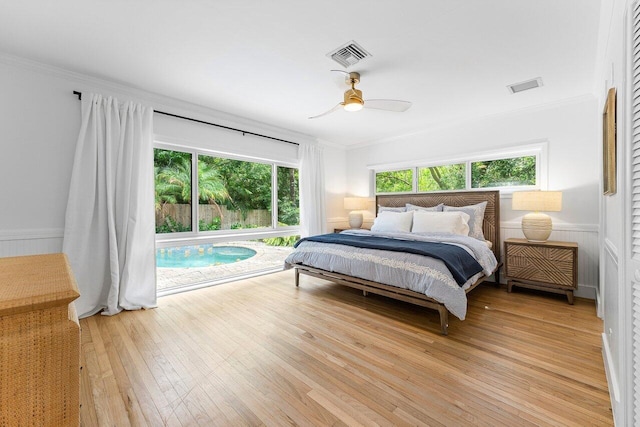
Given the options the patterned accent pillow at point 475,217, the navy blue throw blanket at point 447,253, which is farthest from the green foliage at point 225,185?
the patterned accent pillow at point 475,217

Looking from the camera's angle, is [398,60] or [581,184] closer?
[398,60]

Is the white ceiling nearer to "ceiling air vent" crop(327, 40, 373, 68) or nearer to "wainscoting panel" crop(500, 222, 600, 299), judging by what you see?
"ceiling air vent" crop(327, 40, 373, 68)

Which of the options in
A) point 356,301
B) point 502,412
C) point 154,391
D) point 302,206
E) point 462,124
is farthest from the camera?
point 302,206

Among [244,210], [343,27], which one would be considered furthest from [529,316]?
[244,210]

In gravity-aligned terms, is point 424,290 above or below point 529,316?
above

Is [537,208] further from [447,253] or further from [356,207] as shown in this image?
[356,207]

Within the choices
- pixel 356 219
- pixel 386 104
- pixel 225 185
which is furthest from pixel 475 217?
pixel 225 185

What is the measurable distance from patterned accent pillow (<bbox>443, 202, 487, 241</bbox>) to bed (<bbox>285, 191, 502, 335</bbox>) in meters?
0.01

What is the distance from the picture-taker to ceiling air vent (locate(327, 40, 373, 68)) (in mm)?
2293

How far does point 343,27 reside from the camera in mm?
→ 2072

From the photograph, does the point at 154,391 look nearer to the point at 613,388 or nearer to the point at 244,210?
the point at 613,388

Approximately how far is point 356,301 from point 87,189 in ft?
9.96

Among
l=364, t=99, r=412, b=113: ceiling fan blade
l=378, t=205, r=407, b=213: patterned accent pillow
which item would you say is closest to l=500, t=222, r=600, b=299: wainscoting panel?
l=378, t=205, r=407, b=213: patterned accent pillow

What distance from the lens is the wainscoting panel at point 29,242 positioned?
2.45 meters
